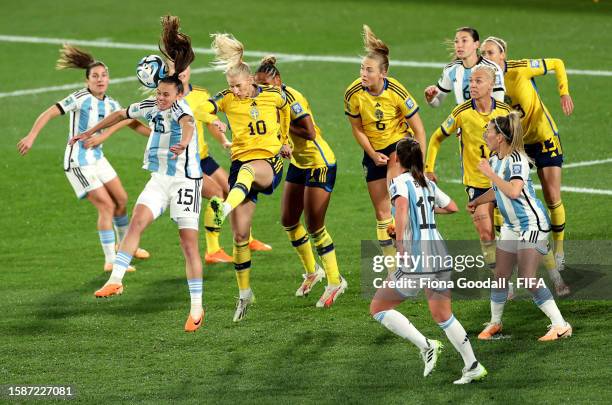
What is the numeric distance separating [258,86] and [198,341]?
2647 millimetres

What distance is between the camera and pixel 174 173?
37.6ft

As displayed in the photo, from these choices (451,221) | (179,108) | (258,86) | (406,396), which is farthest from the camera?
(451,221)

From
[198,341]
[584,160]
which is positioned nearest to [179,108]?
[198,341]

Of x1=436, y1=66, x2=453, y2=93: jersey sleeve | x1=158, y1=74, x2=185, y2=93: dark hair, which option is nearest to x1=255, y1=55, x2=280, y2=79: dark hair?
x1=158, y1=74, x2=185, y2=93: dark hair

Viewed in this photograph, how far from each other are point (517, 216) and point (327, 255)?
2587 mm

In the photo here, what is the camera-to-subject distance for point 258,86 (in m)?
12.2

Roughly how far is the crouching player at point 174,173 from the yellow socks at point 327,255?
5.61 ft

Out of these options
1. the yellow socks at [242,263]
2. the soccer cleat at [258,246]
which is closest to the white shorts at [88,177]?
the soccer cleat at [258,246]

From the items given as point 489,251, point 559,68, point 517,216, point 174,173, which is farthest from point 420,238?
point 559,68

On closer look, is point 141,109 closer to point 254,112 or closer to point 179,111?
point 179,111

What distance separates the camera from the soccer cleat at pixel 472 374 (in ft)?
32.8

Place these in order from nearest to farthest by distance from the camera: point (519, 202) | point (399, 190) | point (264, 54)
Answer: point (399, 190) → point (519, 202) → point (264, 54)

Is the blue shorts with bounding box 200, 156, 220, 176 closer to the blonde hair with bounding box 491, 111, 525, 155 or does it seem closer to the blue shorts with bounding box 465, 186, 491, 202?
the blue shorts with bounding box 465, 186, 491, 202

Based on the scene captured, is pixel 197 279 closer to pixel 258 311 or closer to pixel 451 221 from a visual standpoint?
→ pixel 258 311
